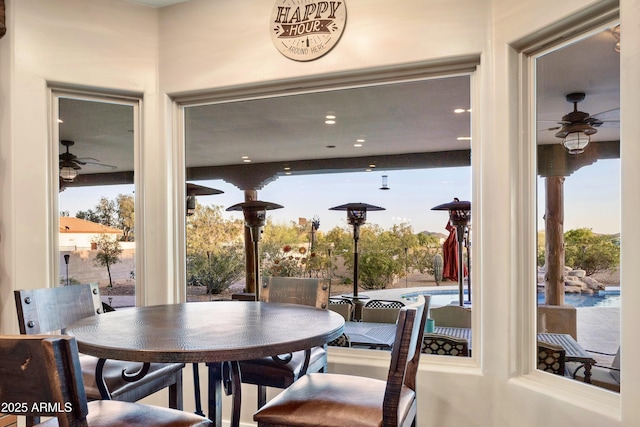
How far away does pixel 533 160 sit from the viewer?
90.2 inches

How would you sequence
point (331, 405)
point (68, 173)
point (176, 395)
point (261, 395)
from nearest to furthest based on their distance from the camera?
1. point (331, 405)
2. point (176, 395)
3. point (261, 395)
4. point (68, 173)

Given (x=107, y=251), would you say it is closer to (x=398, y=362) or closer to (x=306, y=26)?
(x=306, y=26)

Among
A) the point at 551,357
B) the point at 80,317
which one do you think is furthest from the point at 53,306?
the point at 551,357

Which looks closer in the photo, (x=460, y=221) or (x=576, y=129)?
(x=576, y=129)

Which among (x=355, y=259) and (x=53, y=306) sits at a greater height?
(x=355, y=259)

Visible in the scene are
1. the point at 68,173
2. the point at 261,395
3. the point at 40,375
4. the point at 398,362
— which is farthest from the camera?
the point at 68,173

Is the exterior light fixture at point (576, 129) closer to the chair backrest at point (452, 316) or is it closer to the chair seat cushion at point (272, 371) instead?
the chair backrest at point (452, 316)

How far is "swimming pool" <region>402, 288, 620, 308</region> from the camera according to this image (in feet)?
6.36

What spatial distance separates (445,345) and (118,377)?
1692 mm

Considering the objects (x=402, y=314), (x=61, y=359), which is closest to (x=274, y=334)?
(x=402, y=314)

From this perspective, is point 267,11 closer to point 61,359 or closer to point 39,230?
point 39,230

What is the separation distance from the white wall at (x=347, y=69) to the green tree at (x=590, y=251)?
8.8 inches

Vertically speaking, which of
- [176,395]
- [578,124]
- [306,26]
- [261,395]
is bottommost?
[261,395]

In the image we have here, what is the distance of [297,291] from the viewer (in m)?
2.64
